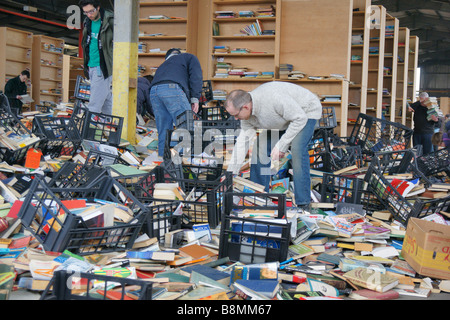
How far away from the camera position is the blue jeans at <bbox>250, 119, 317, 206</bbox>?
159 inches

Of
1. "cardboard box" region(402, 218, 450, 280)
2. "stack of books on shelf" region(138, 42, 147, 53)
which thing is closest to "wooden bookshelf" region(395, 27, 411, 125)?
"stack of books on shelf" region(138, 42, 147, 53)

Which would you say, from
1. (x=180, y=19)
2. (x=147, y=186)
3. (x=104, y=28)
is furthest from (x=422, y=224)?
(x=180, y=19)

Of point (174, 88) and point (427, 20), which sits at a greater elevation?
point (427, 20)

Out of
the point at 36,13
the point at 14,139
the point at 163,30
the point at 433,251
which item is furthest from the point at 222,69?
the point at 36,13

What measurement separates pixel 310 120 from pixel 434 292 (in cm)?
185

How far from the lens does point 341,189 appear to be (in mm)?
4230

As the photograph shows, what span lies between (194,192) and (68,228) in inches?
49.0

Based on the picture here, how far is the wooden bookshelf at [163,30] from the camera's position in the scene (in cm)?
905

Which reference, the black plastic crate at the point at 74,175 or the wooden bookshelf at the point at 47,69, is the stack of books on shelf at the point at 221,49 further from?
the wooden bookshelf at the point at 47,69

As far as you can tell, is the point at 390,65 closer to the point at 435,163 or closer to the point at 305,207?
the point at 435,163

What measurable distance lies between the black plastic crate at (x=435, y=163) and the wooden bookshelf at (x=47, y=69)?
11.7 metres

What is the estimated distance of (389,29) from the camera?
1212 cm

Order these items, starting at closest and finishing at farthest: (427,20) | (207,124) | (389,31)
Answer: (207,124) → (389,31) → (427,20)
